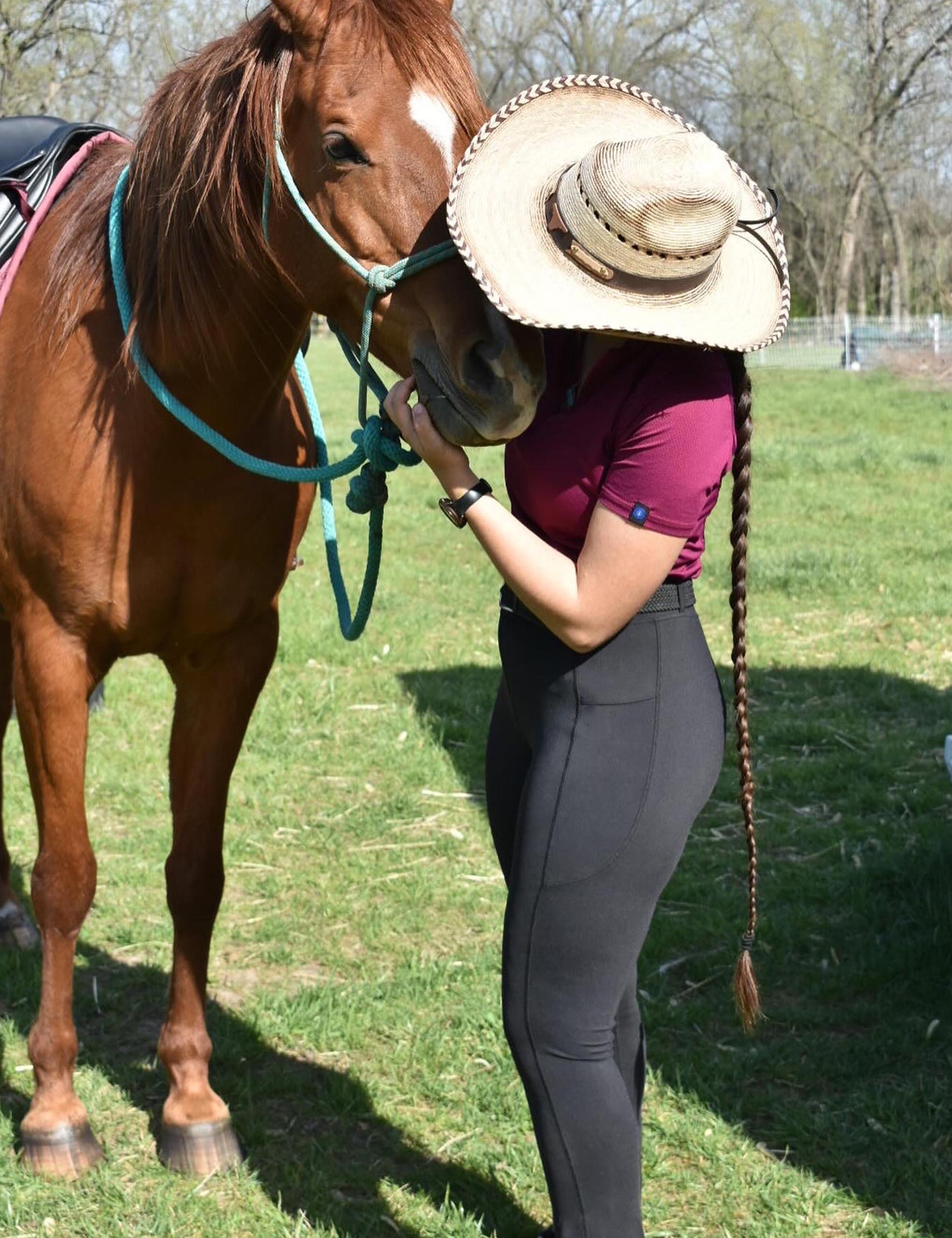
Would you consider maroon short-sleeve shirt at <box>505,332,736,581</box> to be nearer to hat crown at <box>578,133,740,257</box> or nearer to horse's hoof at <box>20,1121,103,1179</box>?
hat crown at <box>578,133,740,257</box>

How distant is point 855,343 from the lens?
71.7ft

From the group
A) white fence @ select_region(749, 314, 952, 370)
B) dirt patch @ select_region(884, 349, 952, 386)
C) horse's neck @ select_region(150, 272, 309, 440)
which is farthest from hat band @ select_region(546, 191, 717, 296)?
white fence @ select_region(749, 314, 952, 370)

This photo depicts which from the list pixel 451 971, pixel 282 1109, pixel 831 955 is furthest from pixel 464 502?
pixel 831 955

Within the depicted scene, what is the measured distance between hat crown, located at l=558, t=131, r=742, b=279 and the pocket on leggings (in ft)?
2.00

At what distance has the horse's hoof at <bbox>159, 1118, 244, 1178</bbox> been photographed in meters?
2.66

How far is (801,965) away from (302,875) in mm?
1483

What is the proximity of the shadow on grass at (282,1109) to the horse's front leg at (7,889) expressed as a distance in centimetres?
Answer: 11

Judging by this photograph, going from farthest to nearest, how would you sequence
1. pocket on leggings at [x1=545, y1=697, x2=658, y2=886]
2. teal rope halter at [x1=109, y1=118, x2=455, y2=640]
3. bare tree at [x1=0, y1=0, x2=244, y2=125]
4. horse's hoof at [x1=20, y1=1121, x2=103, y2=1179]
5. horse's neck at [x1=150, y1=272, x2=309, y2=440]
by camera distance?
bare tree at [x1=0, y1=0, x2=244, y2=125]
horse's hoof at [x1=20, y1=1121, x2=103, y2=1179]
horse's neck at [x1=150, y1=272, x2=309, y2=440]
teal rope halter at [x1=109, y1=118, x2=455, y2=640]
pocket on leggings at [x1=545, y1=697, x2=658, y2=886]

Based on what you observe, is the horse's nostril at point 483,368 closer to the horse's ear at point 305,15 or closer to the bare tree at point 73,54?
the horse's ear at point 305,15

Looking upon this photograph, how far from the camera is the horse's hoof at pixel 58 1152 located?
2.63 meters

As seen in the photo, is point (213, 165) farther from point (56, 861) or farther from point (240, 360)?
point (56, 861)

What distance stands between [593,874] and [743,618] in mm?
456

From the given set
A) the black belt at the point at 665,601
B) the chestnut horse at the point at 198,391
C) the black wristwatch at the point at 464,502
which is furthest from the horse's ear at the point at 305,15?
the black belt at the point at 665,601

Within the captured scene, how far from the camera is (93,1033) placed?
125 inches
